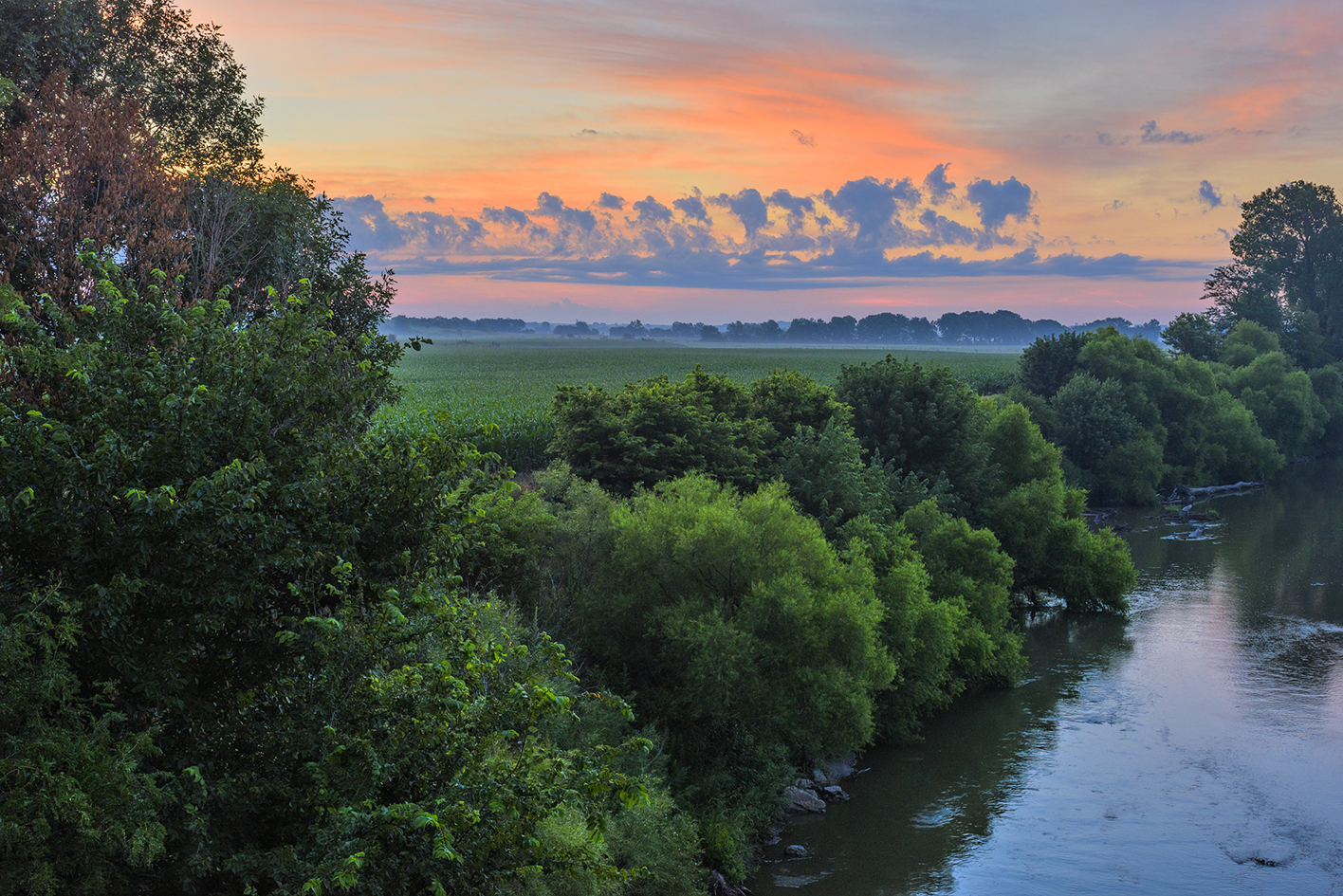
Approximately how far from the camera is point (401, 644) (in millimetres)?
12766

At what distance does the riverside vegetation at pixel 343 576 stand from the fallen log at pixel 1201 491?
35.2 metres

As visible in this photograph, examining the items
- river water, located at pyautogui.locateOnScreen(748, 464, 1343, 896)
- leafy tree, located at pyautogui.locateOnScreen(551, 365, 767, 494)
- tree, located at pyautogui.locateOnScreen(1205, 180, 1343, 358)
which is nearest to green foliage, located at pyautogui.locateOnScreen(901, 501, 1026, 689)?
river water, located at pyautogui.locateOnScreen(748, 464, 1343, 896)

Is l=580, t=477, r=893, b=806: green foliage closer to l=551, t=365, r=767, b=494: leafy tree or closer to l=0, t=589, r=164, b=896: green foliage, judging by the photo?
l=551, t=365, r=767, b=494: leafy tree

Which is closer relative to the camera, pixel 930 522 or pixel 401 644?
pixel 401 644

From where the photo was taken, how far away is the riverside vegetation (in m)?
11.6

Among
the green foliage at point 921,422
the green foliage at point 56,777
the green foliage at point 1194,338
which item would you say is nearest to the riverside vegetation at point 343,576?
the green foliage at point 56,777

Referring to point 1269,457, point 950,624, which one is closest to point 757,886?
point 950,624

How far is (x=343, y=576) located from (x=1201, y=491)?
82.3 metres

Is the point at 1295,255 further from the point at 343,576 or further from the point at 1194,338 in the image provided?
the point at 343,576

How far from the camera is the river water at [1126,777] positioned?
2523 centimetres

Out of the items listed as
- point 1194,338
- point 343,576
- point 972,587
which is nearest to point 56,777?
point 343,576

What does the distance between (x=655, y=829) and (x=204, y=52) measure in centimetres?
2765

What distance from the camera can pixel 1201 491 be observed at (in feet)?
262

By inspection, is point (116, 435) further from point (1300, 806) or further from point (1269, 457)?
point (1269, 457)
